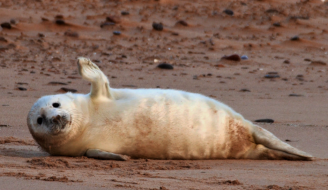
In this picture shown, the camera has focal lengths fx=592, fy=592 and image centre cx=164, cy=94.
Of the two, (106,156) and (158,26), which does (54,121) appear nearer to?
(106,156)

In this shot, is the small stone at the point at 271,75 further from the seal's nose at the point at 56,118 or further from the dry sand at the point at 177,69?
the seal's nose at the point at 56,118

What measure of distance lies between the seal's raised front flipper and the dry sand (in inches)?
20.3

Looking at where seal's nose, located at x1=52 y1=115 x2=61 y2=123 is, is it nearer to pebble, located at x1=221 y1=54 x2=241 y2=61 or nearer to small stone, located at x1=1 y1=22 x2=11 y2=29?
pebble, located at x1=221 y1=54 x2=241 y2=61

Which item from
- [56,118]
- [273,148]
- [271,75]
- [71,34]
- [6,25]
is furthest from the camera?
[71,34]

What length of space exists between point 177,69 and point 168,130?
20.6ft

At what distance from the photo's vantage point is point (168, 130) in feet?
13.4

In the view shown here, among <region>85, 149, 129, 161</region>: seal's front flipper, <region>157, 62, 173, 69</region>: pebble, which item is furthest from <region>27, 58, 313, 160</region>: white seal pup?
<region>157, 62, 173, 69</region>: pebble

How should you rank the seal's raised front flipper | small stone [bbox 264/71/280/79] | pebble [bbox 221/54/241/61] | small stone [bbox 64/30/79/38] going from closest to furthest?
the seal's raised front flipper
small stone [bbox 264/71/280/79]
pebble [bbox 221/54/241/61]
small stone [bbox 64/30/79/38]

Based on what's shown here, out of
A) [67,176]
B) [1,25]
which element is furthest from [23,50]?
[67,176]

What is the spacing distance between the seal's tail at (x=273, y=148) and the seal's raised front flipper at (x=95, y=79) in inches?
44.9

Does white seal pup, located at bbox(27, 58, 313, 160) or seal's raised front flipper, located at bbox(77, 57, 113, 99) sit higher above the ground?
seal's raised front flipper, located at bbox(77, 57, 113, 99)

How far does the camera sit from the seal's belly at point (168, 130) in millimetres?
4055

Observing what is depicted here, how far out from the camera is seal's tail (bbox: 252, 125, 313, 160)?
4.29 meters

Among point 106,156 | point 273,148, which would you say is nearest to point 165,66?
point 273,148
